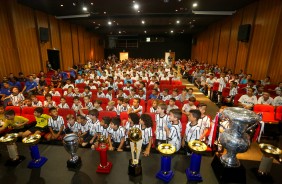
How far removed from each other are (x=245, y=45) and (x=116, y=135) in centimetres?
988

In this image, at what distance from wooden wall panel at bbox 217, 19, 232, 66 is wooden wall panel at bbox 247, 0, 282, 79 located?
3488mm

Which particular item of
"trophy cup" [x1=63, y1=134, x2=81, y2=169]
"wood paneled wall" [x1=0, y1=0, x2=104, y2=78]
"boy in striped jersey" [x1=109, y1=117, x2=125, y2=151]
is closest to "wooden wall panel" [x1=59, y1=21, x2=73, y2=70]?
"wood paneled wall" [x1=0, y1=0, x2=104, y2=78]

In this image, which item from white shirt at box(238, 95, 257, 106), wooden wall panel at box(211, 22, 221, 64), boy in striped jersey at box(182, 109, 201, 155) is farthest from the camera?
wooden wall panel at box(211, 22, 221, 64)

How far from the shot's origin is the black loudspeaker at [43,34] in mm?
10266

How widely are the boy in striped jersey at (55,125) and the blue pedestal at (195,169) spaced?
3.16m

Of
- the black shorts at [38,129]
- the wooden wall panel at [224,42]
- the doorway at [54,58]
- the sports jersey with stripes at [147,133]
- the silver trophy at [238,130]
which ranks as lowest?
the black shorts at [38,129]

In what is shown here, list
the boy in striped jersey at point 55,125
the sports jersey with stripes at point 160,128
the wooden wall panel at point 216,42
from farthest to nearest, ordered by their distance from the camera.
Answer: the wooden wall panel at point 216,42 → the boy in striped jersey at point 55,125 → the sports jersey with stripes at point 160,128

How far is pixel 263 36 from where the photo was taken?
816cm

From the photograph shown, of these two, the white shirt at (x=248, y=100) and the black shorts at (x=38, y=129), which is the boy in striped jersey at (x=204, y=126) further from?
the black shorts at (x=38, y=129)

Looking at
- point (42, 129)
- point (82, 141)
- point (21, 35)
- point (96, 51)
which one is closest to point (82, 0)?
point (21, 35)

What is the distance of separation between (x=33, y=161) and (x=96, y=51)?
2075 cm

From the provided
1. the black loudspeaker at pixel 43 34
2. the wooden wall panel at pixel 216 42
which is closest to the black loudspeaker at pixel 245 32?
the wooden wall panel at pixel 216 42

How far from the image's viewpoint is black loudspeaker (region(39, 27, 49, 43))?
1027cm

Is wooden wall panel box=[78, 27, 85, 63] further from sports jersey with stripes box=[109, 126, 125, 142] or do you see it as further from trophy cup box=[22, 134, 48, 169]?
trophy cup box=[22, 134, 48, 169]
